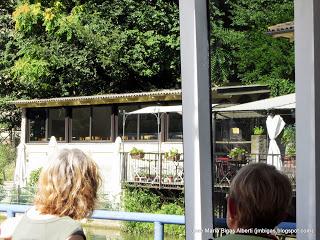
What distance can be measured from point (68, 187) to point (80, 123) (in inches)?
463

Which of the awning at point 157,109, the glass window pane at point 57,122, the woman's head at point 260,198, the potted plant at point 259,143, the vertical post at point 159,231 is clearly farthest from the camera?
the glass window pane at point 57,122

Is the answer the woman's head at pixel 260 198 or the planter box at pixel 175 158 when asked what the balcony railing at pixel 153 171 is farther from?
the woman's head at pixel 260 198

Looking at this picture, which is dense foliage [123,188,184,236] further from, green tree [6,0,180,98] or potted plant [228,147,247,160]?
potted plant [228,147,247,160]

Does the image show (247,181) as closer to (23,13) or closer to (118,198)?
(118,198)

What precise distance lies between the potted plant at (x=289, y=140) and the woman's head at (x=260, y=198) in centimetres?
61

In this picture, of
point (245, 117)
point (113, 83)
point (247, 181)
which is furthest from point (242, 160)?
point (113, 83)

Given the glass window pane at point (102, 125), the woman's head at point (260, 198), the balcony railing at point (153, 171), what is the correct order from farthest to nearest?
the glass window pane at point (102, 125) < the balcony railing at point (153, 171) < the woman's head at point (260, 198)

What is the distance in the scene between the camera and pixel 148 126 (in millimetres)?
11961

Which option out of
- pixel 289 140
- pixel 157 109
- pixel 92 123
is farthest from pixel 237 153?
pixel 92 123

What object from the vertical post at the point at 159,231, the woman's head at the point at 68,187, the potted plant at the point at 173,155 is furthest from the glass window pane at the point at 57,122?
the woman's head at the point at 68,187

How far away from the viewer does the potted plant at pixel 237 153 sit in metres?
1.87

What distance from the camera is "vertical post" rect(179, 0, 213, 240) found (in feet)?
6.20

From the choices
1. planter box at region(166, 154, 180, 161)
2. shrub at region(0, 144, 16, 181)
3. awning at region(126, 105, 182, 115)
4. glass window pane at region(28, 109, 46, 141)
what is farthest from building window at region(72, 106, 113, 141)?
planter box at region(166, 154, 180, 161)

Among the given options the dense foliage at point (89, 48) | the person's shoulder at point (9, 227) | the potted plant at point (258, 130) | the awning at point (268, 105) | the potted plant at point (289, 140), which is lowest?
the person's shoulder at point (9, 227)
